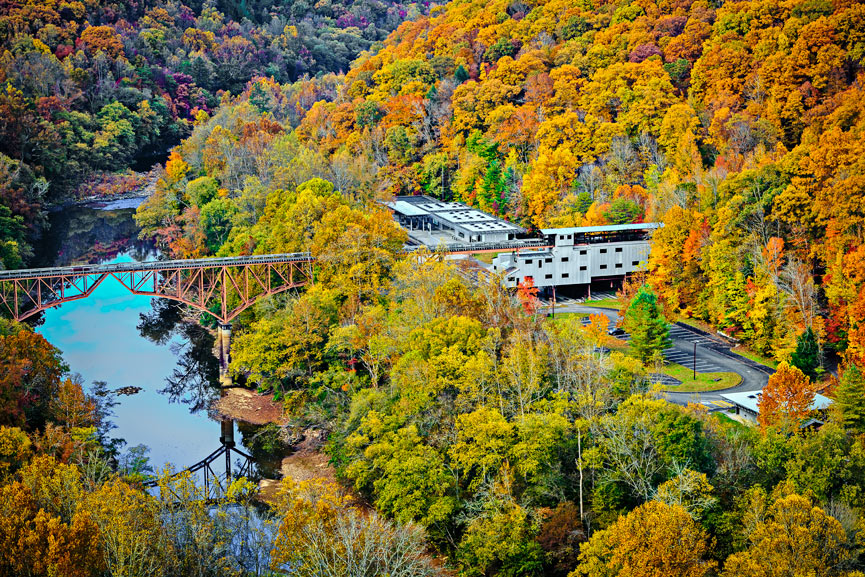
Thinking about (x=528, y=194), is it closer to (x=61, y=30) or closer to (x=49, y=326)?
(x=49, y=326)

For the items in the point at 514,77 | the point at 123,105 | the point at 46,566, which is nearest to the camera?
the point at 46,566

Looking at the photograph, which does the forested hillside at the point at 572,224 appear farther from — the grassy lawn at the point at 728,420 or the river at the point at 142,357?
the river at the point at 142,357

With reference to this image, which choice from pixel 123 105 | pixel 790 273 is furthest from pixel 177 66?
pixel 790 273

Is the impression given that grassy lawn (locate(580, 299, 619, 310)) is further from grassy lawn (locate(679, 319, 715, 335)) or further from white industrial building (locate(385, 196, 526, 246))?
white industrial building (locate(385, 196, 526, 246))

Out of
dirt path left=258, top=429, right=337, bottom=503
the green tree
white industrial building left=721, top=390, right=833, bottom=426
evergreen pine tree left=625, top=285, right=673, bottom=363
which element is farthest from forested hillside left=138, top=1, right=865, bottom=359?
dirt path left=258, top=429, right=337, bottom=503

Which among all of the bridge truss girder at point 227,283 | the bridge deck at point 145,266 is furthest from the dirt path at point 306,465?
the bridge deck at point 145,266

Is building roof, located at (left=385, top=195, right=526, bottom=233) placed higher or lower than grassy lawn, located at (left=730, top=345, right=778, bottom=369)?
higher
